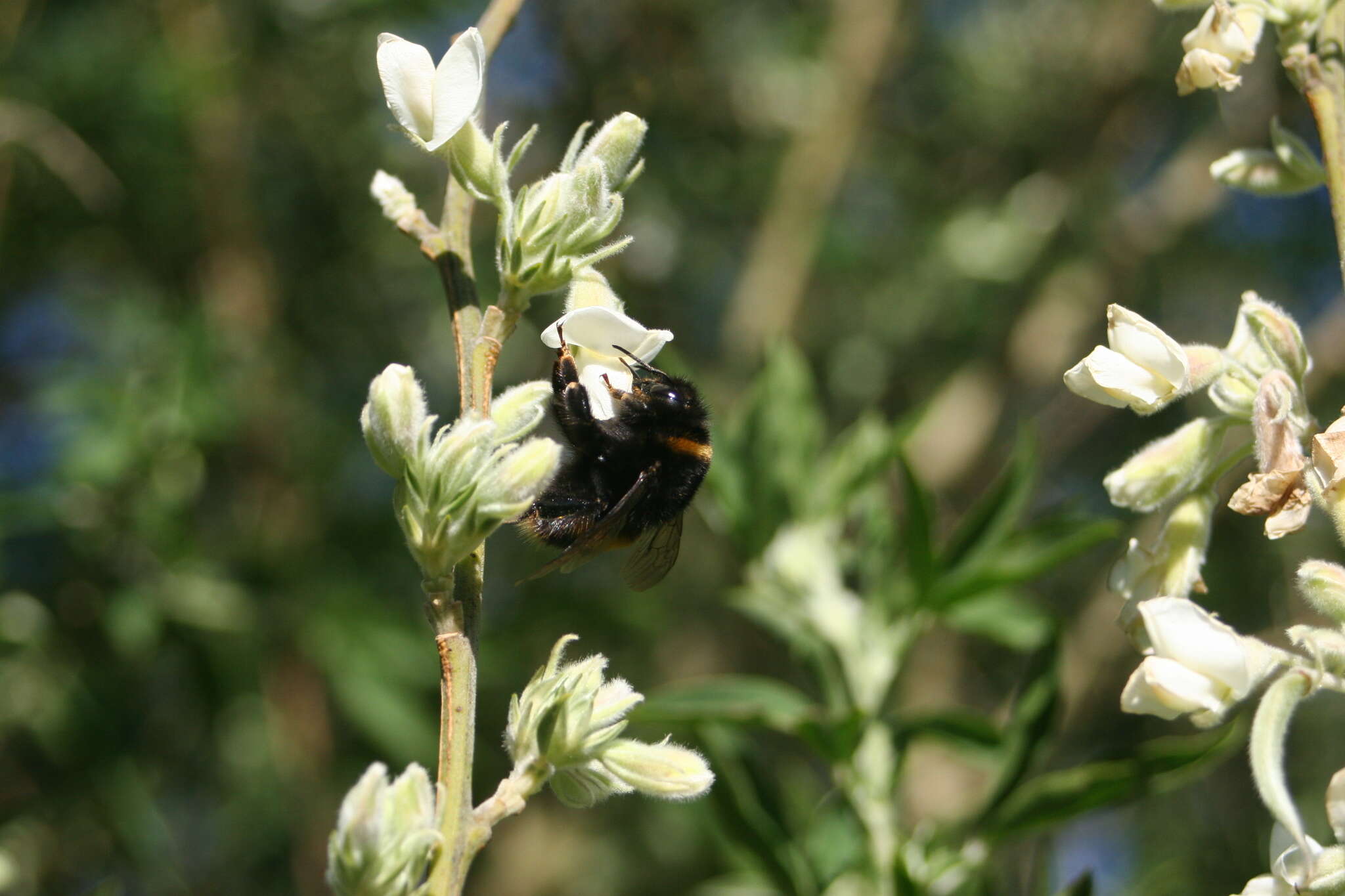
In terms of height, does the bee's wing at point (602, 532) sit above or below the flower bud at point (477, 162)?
below

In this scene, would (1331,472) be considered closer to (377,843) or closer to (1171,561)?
(1171,561)

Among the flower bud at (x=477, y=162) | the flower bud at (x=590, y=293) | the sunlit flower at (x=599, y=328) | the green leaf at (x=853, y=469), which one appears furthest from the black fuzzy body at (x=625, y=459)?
the green leaf at (x=853, y=469)

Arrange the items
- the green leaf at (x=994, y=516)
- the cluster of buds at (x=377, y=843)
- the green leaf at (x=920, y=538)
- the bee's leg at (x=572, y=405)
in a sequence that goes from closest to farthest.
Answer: the cluster of buds at (x=377, y=843) < the bee's leg at (x=572, y=405) < the green leaf at (x=920, y=538) < the green leaf at (x=994, y=516)

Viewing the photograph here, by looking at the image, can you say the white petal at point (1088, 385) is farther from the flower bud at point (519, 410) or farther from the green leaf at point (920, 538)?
the green leaf at point (920, 538)

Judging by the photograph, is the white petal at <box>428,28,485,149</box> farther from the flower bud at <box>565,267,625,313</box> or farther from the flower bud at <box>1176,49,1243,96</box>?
the flower bud at <box>1176,49,1243,96</box>

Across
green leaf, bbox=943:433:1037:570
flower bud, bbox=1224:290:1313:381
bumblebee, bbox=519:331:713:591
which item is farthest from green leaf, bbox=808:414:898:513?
flower bud, bbox=1224:290:1313:381

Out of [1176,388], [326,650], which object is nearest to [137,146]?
[326,650]
